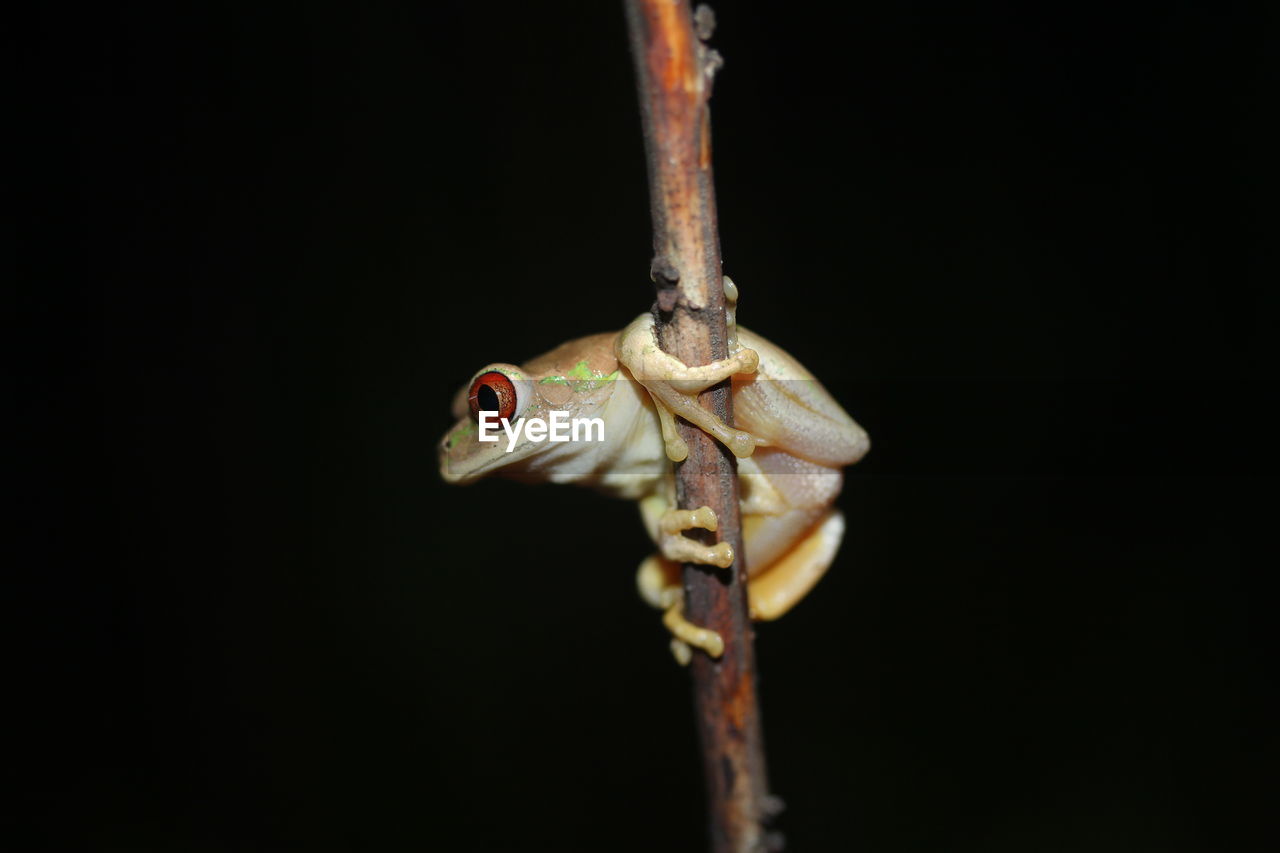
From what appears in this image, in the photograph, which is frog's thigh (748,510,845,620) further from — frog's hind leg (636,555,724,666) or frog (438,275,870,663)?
frog's hind leg (636,555,724,666)

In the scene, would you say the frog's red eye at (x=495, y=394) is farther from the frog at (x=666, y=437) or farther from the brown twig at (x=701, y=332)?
the brown twig at (x=701, y=332)

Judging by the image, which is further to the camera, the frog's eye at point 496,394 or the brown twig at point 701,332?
the frog's eye at point 496,394

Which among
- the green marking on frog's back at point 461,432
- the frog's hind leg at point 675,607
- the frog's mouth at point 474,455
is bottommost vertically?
the frog's hind leg at point 675,607

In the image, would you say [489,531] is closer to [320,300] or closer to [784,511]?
[320,300]

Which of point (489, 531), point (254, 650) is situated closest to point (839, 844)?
point (489, 531)

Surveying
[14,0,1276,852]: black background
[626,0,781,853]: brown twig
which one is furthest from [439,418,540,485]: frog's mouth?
[14,0,1276,852]: black background

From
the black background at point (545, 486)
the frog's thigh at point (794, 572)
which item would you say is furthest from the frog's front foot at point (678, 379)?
the black background at point (545, 486)

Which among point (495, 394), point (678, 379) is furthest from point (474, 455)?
point (678, 379)
